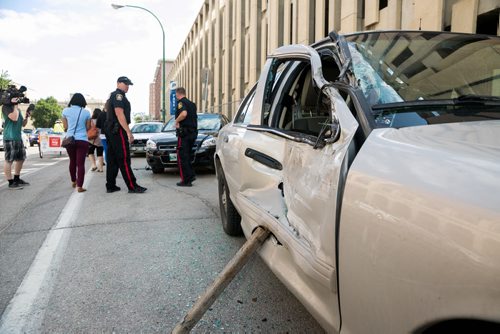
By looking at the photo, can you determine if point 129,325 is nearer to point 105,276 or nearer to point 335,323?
point 105,276

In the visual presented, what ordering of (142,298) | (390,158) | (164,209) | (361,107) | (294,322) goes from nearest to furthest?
(390,158), (361,107), (294,322), (142,298), (164,209)

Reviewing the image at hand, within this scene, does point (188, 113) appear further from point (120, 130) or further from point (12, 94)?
point (12, 94)

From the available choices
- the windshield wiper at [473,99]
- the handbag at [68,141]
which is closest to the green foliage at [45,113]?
the handbag at [68,141]

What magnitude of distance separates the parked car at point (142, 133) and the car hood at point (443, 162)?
515 inches

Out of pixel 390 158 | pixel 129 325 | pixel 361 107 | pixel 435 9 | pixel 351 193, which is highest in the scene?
pixel 435 9

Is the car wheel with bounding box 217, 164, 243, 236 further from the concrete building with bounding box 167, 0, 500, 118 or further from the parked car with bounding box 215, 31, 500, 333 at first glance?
the concrete building with bounding box 167, 0, 500, 118

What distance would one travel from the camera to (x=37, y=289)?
2.96 m

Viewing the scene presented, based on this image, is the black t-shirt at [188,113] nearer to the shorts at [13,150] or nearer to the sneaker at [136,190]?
the sneaker at [136,190]

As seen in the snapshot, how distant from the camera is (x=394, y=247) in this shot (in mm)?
1210

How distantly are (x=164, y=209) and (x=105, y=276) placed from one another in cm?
236

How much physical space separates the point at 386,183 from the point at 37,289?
270cm

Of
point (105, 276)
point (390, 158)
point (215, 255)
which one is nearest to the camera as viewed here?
point (390, 158)

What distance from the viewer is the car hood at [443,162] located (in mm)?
1055

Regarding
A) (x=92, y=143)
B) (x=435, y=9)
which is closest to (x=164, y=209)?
(x=92, y=143)
